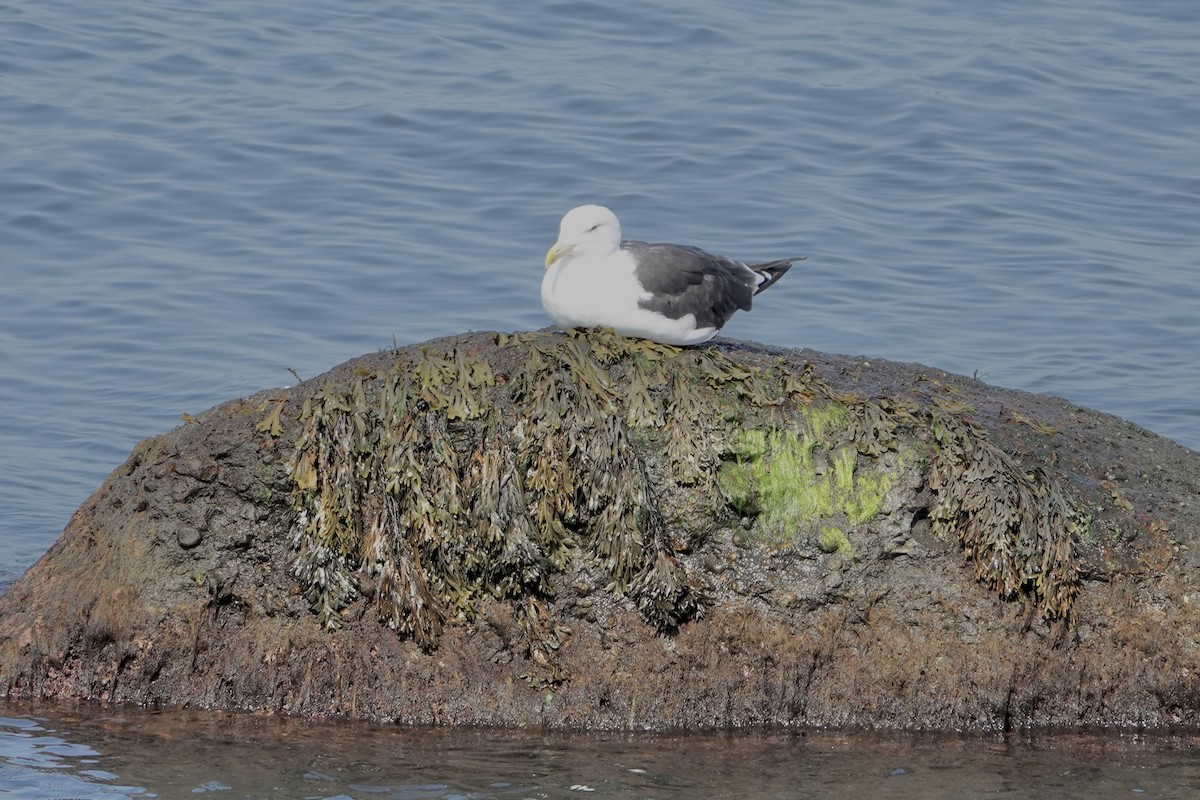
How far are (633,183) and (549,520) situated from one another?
31.6ft

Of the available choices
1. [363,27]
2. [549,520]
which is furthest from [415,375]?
[363,27]

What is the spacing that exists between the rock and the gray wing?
0.52 meters

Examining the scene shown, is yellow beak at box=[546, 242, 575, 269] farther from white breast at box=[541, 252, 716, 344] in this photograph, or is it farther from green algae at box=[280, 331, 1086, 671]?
green algae at box=[280, 331, 1086, 671]

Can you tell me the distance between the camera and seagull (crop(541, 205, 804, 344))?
637cm

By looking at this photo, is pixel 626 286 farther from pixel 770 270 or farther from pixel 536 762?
pixel 536 762

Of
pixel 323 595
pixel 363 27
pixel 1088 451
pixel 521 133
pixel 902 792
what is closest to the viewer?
pixel 902 792

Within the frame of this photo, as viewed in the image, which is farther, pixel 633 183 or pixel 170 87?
pixel 170 87

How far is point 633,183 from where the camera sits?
15125 millimetres

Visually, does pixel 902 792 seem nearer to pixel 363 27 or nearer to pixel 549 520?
pixel 549 520

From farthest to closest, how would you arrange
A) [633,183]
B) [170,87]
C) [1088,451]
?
[170,87], [633,183], [1088,451]

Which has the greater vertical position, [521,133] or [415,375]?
[521,133]

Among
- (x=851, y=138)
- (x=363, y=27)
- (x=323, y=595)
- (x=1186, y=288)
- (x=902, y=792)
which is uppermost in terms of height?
(x=363, y=27)

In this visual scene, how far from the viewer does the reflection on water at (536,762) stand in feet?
17.3

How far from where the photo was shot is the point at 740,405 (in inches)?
241
